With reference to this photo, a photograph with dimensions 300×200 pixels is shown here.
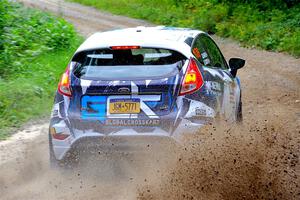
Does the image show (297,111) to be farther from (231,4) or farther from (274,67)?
(231,4)

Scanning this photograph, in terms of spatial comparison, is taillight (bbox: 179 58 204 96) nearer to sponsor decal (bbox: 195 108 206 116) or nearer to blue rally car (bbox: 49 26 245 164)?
blue rally car (bbox: 49 26 245 164)

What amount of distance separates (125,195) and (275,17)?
15.6 m

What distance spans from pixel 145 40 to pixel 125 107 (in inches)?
32.1

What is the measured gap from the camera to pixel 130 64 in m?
6.32

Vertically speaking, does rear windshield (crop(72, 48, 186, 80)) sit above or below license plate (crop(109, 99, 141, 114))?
above

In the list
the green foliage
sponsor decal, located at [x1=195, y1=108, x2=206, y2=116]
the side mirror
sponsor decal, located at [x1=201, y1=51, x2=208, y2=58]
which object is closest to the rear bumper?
sponsor decal, located at [x1=195, y1=108, x2=206, y2=116]

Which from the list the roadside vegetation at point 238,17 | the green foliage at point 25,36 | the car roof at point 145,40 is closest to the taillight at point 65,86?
the car roof at point 145,40

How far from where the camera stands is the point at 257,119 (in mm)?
10039

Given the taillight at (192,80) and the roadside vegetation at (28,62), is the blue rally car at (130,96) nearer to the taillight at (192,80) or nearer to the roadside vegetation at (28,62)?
the taillight at (192,80)

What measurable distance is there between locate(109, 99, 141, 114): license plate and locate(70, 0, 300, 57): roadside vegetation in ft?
38.2

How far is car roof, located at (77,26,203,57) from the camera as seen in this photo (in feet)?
20.8

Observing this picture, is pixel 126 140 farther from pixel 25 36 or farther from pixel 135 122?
pixel 25 36

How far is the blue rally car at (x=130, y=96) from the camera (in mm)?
6004

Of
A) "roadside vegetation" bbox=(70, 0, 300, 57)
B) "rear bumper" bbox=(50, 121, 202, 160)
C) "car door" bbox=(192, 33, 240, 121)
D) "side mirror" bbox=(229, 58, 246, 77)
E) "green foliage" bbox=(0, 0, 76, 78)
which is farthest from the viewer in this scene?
"roadside vegetation" bbox=(70, 0, 300, 57)
